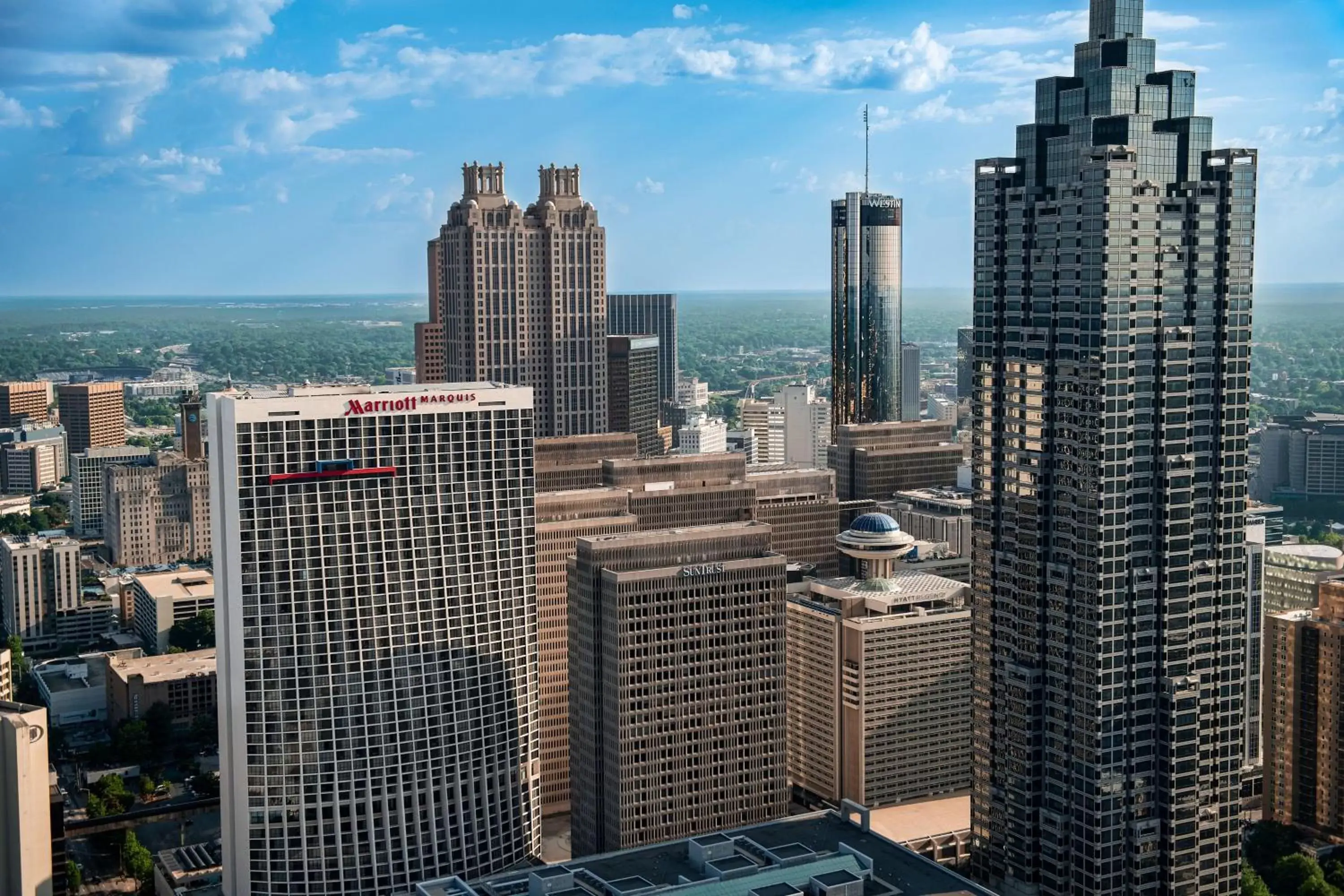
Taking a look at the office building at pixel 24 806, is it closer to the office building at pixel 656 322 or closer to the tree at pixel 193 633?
the tree at pixel 193 633

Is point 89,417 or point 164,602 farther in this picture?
point 89,417

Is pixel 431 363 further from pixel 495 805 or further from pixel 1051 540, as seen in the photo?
pixel 1051 540

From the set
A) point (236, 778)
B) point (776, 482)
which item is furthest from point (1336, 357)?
point (236, 778)

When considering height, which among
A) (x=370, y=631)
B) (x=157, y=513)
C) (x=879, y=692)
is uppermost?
(x=370, y=631)

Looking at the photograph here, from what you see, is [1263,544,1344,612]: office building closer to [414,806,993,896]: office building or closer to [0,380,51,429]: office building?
[414,806,993,896]: office building

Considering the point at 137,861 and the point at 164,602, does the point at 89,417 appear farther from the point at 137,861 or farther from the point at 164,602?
the point at 137,861

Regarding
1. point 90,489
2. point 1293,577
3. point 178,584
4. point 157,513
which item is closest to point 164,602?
point 178,584

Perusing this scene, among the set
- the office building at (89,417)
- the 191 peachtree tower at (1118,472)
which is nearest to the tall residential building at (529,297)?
the 191 peachtree tower at (1118,472)
